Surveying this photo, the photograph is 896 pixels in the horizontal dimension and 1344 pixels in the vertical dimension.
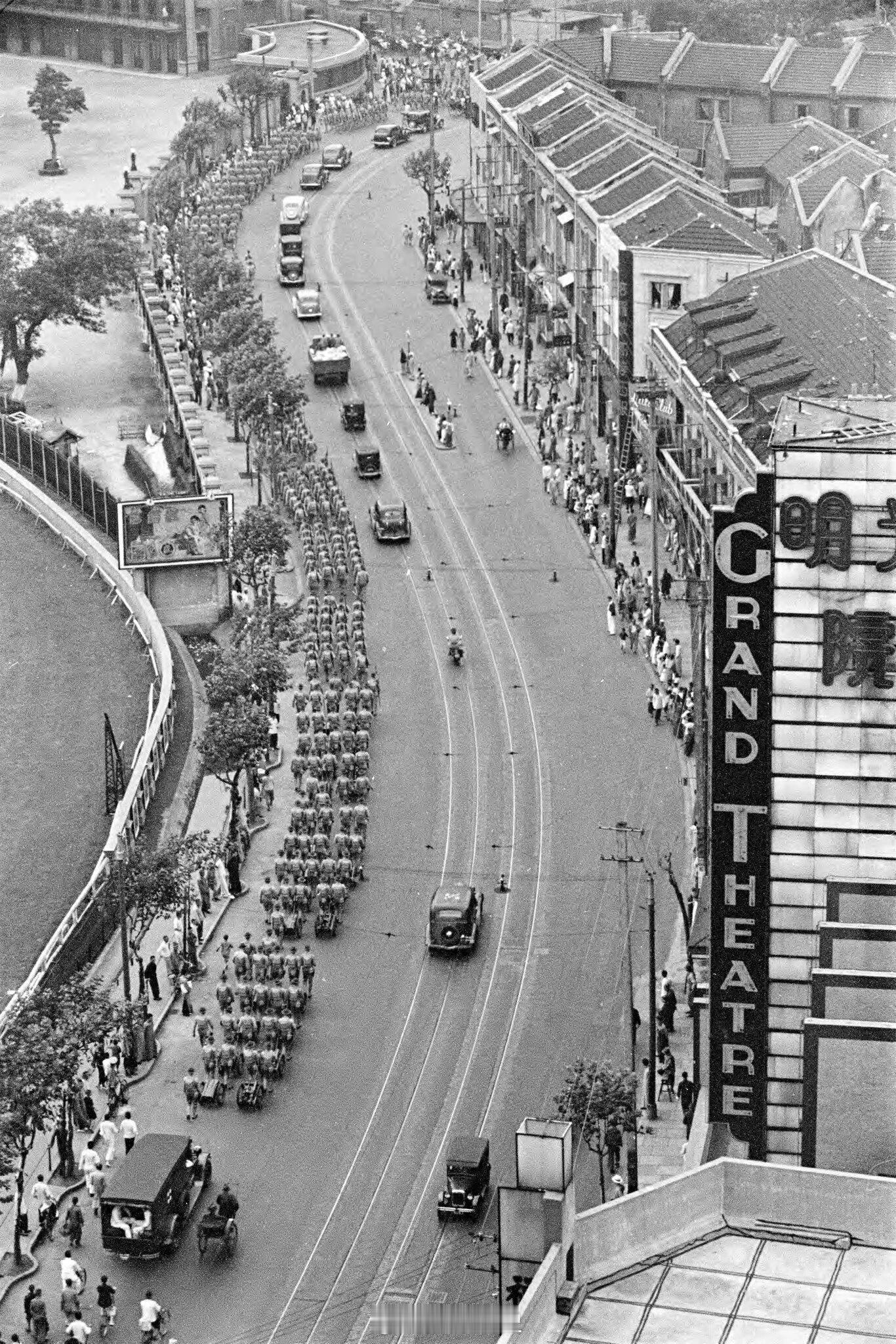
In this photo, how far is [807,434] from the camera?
81.9 meters

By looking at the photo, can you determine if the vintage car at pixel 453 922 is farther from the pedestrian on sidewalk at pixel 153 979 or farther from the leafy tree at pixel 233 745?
the leafy tree at pixel 233 745

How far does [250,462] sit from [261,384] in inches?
149

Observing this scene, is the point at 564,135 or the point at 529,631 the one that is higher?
the point at 564,135

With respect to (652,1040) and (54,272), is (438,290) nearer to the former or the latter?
(54,272)

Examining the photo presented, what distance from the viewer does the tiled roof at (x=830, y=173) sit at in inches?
6644

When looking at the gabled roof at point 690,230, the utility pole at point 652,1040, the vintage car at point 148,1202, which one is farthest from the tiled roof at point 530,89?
the vintage car at point 148,1202

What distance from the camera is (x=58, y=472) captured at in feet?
519

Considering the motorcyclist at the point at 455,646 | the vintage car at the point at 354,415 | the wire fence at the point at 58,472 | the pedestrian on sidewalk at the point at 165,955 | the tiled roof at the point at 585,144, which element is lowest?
the pedestrian on sidewalk at the point at 165,955

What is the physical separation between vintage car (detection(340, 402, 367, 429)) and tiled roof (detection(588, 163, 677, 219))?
15.3 m

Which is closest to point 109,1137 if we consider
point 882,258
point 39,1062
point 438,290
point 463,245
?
point 39,1062

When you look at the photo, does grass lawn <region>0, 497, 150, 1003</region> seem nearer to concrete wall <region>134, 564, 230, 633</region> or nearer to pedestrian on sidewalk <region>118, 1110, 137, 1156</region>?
concrete wall <region>134, 564, 230, 633</region>

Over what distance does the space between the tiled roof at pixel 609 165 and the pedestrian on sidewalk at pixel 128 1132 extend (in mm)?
86166

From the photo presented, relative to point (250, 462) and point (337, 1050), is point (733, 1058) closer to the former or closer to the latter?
point (337, 1050)

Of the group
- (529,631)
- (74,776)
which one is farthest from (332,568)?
(74,776)
